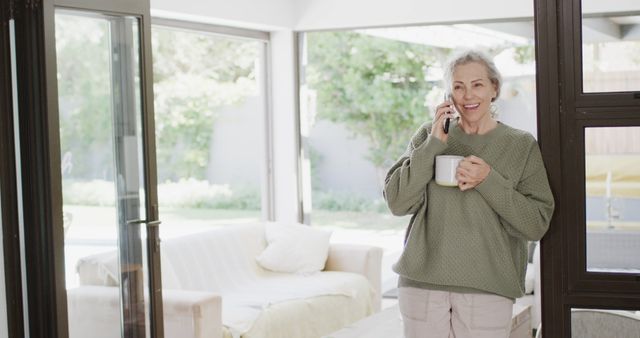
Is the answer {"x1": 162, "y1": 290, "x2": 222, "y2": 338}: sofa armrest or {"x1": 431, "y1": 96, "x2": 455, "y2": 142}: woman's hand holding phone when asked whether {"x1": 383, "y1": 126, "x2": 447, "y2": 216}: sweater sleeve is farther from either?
{"x1": 162, "y1": 290, "x2": 222, "y2": 338}: sofa armrest

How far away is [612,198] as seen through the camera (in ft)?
7.88

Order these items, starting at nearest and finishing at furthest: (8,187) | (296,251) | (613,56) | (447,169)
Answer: (613,56), (447,169), (8,187), (296,251)

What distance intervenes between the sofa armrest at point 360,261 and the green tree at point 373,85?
1475mm

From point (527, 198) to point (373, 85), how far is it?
4777mm

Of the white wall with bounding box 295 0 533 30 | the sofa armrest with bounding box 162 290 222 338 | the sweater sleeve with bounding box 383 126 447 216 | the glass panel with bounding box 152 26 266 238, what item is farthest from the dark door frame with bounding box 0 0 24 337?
the glass panel with bounding box 152 26 266 238

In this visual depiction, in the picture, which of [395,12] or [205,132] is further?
[205,132]

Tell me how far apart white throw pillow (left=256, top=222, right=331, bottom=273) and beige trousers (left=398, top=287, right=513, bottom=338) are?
3.16m

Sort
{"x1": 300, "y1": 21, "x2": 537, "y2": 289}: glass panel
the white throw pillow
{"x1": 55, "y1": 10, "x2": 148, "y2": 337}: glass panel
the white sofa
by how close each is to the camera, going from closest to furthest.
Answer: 1. {"x1": 55, "y1": 10, "x2": 148, "y2": 337}: glass panel
2. the white sofa
3. the white throw pillow
4. {"x1": 300, "y1": 21, "x2": 537, "y2": 289}: glass panel

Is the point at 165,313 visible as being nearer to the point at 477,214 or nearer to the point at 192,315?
the point at 192,315

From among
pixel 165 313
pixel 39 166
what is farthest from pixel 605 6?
pixel 165 313

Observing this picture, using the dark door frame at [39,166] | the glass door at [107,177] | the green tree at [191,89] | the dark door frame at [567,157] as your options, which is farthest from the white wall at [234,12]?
the dark door frame at [567,157]

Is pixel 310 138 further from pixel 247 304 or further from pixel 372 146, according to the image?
pixel 247 304

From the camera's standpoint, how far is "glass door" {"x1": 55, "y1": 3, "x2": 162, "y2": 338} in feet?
11.4

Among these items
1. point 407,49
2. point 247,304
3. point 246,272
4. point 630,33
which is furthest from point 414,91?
point 630,33
